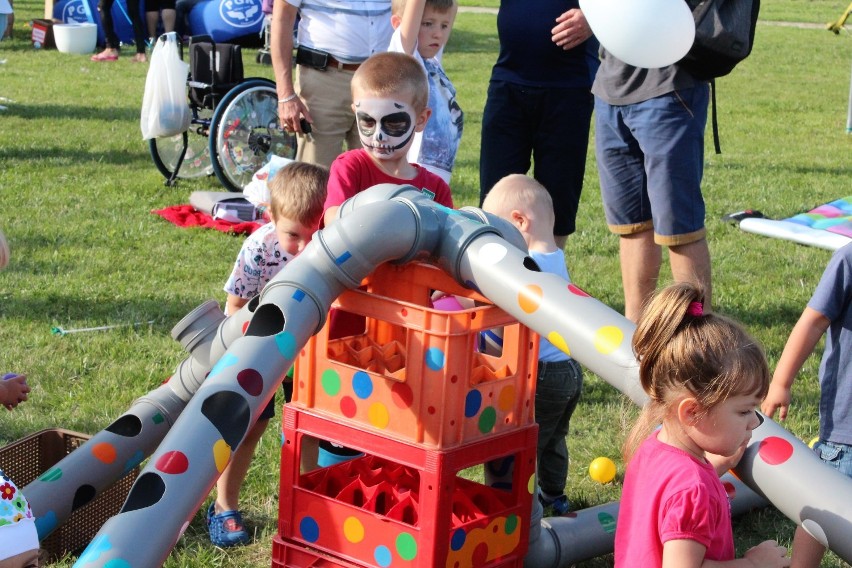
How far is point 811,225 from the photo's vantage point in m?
7.73

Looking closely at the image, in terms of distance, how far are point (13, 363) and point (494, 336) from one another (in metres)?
2.36

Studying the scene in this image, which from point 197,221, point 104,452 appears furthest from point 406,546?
point 197,221

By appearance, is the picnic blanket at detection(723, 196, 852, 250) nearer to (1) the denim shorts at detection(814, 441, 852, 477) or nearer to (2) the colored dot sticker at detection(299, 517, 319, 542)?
(1) the denim shorts at detection(814, 441, 852, 477)

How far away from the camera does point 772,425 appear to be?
2.55 m

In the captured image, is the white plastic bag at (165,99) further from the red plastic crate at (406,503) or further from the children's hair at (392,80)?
the red plastic crate at (406,503)

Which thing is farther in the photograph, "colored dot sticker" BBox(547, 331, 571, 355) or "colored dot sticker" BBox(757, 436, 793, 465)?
"colored dot sticker" BBox(547, 331, 571, 355)

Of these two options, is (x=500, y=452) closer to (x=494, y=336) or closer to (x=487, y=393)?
(x=487, y=393)

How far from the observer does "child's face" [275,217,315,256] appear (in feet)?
12.0

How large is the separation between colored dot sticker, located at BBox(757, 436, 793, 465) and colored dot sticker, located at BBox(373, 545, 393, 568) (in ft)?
3.34

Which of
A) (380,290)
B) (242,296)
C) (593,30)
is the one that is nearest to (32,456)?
(242,296)

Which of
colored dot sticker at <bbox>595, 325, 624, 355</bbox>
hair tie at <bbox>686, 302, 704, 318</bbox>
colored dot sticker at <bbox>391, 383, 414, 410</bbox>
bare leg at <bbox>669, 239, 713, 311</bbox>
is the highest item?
hair tie at <bbox>686, 302, 704, 318</bbox>

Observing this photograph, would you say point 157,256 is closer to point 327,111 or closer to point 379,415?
point 327,111

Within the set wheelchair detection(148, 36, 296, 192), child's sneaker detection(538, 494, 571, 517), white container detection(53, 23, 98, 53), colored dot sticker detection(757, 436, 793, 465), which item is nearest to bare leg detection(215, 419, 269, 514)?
child's sneaker detection(538, 494, 571, 517)

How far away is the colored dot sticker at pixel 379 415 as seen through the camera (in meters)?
2.98
